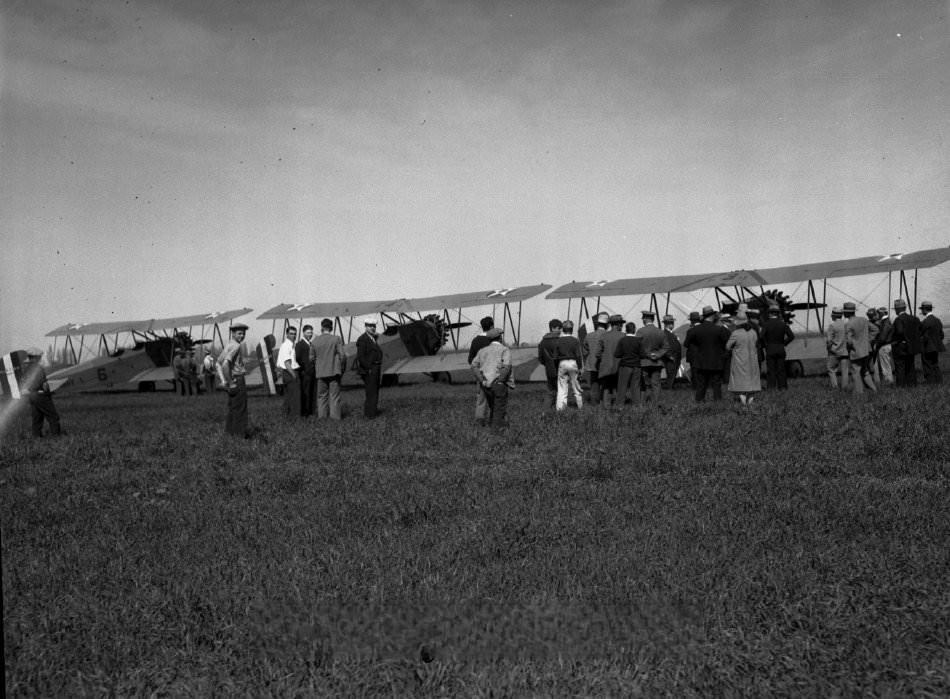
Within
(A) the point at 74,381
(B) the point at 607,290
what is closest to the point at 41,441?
(B) the point at 607,290

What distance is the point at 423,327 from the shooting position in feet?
100

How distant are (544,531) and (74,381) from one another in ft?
98.5

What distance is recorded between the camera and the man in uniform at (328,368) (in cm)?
1445

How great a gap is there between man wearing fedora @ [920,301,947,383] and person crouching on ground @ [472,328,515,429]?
8.30 m

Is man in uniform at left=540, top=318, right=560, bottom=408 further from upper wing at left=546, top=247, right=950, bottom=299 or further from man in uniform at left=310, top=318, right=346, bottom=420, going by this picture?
upper wing at left=546, top=247, right=950, bottom=299

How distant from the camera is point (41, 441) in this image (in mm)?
12969

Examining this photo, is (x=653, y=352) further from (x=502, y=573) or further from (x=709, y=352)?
(x=502, y=573)

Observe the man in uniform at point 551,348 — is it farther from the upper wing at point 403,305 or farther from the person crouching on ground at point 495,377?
the upper wing at point 403,305

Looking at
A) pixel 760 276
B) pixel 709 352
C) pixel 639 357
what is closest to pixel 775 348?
pixel 709 352

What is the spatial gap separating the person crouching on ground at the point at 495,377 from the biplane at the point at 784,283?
982cm

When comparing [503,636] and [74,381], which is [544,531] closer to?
[503,636]

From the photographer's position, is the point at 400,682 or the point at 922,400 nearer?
the point at 400,682

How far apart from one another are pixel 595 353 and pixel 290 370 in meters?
5.57

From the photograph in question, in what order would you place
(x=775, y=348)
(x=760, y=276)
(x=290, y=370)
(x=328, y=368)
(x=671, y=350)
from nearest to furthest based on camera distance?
(x=328, y=368)
(x=290, y=370)
(x=775, y=348)
(x=671, y=350)
(x=760, y=276)
